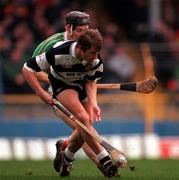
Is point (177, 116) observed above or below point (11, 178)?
below

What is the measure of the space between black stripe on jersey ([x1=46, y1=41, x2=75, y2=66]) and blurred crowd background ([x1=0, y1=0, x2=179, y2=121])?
27.8 feet

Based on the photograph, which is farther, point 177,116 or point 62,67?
point 177,116

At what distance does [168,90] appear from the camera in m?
21.6

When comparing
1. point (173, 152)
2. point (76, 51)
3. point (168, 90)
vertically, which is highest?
point (76, 51)

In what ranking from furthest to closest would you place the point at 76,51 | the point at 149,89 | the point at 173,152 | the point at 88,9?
the point at 88,9 < the point at 173,152 < the point at 149,89 < the point at 76,51

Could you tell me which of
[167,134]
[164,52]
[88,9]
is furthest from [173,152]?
[88,9]

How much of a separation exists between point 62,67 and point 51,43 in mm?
1313

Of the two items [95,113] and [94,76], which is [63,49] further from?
[95,113]

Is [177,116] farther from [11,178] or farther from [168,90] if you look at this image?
[11,178]

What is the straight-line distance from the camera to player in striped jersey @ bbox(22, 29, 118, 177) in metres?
11.7

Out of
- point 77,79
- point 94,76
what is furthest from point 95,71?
point 77,79

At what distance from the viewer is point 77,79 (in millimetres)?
12203

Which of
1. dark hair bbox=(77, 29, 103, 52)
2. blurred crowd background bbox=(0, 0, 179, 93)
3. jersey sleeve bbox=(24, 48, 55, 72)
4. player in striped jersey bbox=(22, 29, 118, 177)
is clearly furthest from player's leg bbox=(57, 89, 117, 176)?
blurred crowd background bbox=(0, 0, 179, 93)

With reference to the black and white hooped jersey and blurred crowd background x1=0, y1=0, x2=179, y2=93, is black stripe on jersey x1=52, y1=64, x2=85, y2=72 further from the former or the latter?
blurred crowd background x1=0, y1=0, x2=179, y2=93
